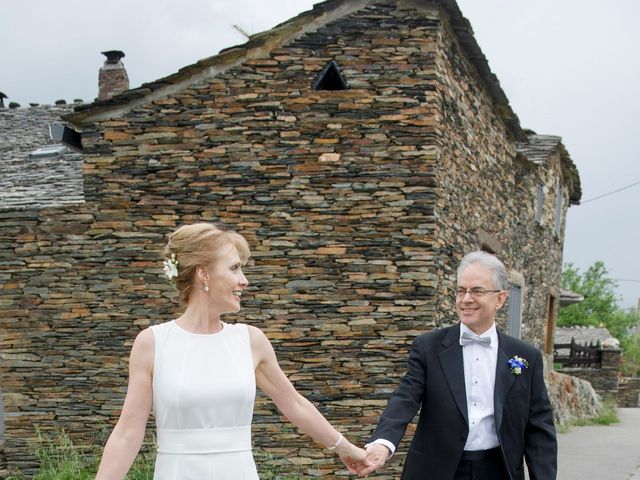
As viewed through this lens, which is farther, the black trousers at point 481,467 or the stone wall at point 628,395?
the stone wall at point 628,395

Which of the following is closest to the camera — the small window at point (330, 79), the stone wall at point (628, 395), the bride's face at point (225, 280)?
the bride's face at point (225, 280)

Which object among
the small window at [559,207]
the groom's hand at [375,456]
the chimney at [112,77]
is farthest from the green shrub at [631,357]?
the groom's hand at [375,456]

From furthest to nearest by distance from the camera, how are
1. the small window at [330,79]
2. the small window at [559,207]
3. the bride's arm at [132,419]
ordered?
1. the small window at [559,207]
2. the small window at [330,79]
3. the bride's arm at [132,419]

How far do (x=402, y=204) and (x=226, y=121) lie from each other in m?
2.22

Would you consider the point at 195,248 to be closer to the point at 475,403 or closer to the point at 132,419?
the point at 132,419

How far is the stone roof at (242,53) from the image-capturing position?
943cm

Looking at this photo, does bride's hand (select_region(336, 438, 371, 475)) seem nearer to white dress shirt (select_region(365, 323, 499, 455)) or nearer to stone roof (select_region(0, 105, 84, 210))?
white dress shirt (select_region(365, 323, 499, 455))

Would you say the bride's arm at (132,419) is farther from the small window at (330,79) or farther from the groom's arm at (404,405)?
the small window at (330,79)

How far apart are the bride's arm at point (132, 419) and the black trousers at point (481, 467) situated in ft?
4.99

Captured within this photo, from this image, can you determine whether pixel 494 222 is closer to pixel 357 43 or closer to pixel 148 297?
pixel 357 43

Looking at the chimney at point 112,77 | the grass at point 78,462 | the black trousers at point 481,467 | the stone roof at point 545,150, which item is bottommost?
the grass at point 78,462

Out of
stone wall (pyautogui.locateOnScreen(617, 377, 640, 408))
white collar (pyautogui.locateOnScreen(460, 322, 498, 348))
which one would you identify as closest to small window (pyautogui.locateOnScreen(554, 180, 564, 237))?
stone wall (pyautogui.locateOnScreen(617, 377, 640, 408))

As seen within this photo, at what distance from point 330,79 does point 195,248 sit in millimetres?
6426

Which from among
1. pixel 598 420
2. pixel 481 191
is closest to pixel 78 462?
pixel 481 191
